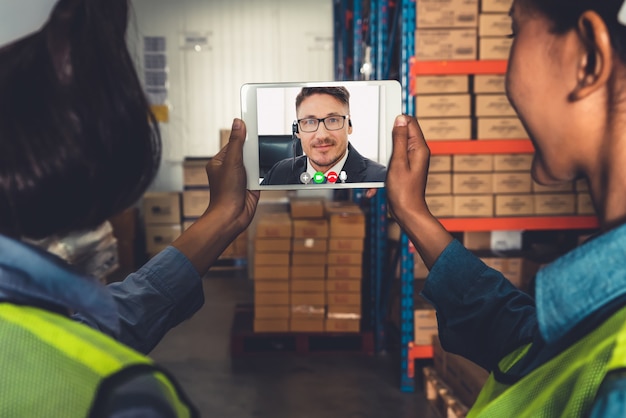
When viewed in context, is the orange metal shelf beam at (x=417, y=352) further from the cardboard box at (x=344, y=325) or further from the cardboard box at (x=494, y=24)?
the cardboard box at (x=494, y=24)

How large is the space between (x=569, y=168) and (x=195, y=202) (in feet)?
23.9

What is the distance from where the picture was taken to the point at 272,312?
4645mm

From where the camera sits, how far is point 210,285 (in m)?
7.23

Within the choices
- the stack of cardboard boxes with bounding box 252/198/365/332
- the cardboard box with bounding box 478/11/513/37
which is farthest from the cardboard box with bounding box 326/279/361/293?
the cardboard box with bounding box 478/11/513/37

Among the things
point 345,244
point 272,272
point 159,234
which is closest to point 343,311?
point 345,244

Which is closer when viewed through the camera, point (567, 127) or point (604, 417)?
point (604, 417)

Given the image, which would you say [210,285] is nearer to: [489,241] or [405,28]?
[489,241]

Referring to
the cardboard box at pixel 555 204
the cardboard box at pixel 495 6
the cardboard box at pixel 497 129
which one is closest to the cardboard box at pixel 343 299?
the cardboard box at pixel 555 204

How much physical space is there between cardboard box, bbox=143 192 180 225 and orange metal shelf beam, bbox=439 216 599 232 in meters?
5.00

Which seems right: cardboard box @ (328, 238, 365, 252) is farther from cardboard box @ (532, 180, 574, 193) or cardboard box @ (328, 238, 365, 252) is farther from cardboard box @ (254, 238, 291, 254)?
cardboard box @ (532, 180, 574, 193)

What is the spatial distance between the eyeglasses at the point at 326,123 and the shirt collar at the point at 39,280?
3.33 feet

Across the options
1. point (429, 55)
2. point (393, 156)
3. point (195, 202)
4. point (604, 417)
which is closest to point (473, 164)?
point (429, 55)

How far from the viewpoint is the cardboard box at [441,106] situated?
3652mm

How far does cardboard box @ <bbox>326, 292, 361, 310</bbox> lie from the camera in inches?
182
